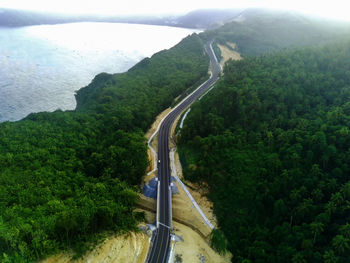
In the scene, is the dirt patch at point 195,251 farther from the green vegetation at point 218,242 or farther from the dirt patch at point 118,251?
the dirt patch at point 118,251

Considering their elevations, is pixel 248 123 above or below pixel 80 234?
above

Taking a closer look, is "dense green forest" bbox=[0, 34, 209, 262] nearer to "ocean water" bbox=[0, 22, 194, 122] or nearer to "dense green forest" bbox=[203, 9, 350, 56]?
"ocean water" bbox=[0, 22, 194, 122]

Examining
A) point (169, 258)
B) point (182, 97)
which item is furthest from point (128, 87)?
point (169, 258)

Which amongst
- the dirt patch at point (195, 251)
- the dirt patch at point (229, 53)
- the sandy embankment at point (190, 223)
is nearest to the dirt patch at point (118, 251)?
the dirt patch at point (195, 251)

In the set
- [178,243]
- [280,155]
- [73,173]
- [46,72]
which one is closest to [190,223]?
[178,243]

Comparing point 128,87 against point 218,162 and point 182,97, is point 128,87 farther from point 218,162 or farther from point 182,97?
point 218,162

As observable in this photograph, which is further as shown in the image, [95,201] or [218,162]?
[218,162]
